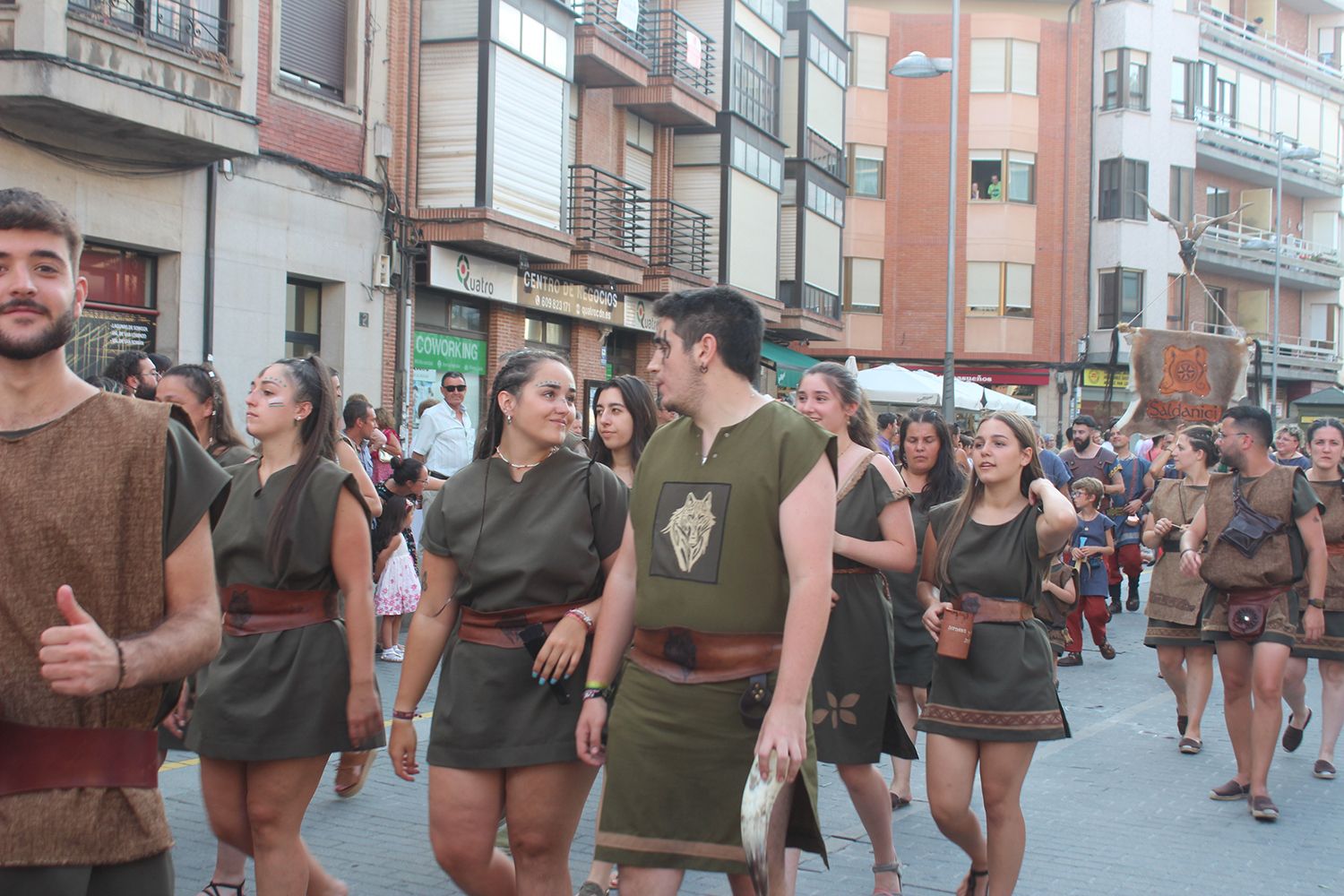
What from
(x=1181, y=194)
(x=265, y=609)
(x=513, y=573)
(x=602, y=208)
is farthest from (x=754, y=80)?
(x=513, y=573)

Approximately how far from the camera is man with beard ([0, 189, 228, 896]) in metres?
2.53

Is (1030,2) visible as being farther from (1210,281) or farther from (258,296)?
(258,296)

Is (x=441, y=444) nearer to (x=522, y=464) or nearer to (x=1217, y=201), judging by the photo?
(x=522, y=464)

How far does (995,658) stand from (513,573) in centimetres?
202

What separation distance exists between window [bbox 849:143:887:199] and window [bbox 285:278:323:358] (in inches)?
1039

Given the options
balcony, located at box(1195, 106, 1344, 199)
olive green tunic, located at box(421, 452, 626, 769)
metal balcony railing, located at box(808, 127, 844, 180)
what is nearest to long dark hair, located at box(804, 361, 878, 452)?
olive green tunic, located at box(421, 452, 626, 769)

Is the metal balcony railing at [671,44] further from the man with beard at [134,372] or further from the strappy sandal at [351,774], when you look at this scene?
the strappy sandal at [351,774]

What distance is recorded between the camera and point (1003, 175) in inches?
1639

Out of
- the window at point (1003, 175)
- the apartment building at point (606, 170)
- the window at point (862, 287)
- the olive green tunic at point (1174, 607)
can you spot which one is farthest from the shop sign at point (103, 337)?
the window at point (1003, 175)

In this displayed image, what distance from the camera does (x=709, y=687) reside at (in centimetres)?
376

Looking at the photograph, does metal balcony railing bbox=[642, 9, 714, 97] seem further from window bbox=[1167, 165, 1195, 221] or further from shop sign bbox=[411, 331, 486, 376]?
window bbox=[1167, 165, 1195, 221]

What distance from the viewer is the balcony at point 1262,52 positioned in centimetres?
4434

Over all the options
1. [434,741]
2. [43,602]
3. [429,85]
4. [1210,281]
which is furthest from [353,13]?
[1210,281]

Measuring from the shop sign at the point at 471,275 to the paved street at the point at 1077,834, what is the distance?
1213 centimetres
